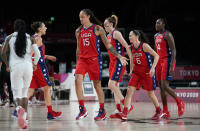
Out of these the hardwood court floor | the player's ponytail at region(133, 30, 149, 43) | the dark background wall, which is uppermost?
the dark background wall

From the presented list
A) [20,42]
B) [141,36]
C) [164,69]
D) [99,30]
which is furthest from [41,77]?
[164,69]

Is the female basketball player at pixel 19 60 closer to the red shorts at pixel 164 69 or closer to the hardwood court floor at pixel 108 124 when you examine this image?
the hardwood court floor at pixel 108 124

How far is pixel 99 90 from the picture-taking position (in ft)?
21.1

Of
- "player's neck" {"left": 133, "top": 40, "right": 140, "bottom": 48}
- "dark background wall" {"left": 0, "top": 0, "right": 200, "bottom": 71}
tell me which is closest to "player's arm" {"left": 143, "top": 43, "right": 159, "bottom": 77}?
"player's neck" {"left": 133, "top": 40, "right": 140, "bottom": 48}

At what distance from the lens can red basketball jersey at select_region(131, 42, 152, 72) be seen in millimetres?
6641

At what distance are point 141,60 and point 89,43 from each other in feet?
3.48

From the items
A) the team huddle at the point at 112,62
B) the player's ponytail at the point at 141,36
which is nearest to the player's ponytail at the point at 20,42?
the team huddle at the point at 112,62

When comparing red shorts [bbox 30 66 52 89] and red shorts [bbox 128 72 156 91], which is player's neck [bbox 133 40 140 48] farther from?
red shorts [bbox 30 66 52 89]

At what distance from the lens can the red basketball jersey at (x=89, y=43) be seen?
630cm

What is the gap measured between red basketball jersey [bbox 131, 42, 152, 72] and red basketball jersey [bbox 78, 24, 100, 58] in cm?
81

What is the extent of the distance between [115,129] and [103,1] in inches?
661

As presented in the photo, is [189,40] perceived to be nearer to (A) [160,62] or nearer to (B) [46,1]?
(B) [46,1]

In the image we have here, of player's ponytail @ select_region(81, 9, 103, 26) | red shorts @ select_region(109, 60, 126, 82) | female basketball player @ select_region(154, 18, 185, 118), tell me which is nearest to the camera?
player's ponytail @ select_region(81, 9, 103, 26)

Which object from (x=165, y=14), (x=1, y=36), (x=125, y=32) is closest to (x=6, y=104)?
(x=1, y=36)
